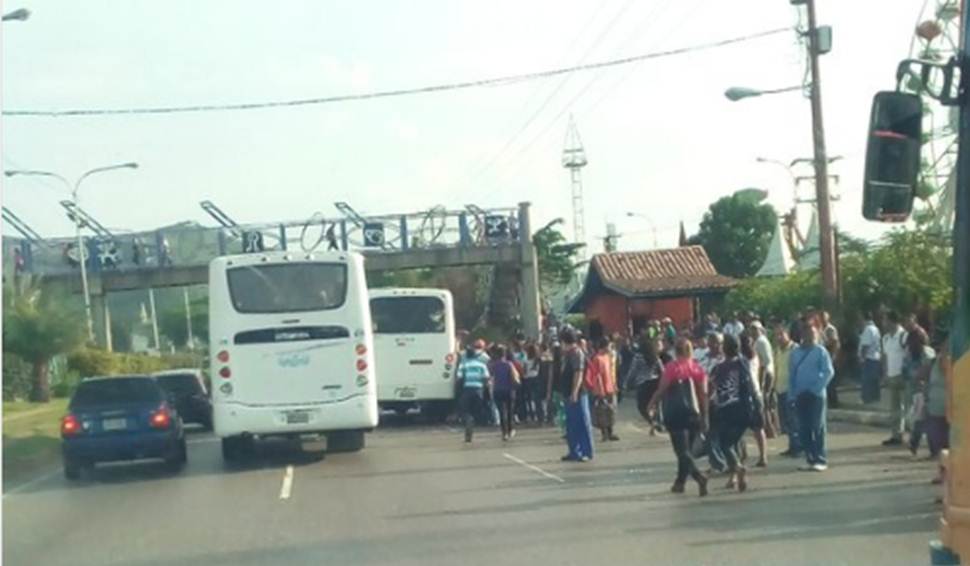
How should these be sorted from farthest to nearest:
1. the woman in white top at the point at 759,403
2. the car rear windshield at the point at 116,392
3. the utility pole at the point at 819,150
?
the utility pole at the point at 819,150 < the car rear windshield at the point at 116,392 < the woman in white top at the point at 759,403

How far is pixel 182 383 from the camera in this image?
121ft

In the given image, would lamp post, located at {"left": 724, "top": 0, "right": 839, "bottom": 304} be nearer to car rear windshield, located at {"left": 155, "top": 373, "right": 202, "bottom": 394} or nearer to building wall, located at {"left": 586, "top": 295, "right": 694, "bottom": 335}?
car rear windshield, located at {"left": 155, "top": 373, "right": 202, "bottom": 394}

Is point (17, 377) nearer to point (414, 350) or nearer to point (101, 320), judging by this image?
point (101, 320)

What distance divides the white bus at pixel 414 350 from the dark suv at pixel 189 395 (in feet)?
12.9

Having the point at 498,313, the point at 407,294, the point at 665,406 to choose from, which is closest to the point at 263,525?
the point at 665,406

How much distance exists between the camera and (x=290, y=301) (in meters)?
24.8

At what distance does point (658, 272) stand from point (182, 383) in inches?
897

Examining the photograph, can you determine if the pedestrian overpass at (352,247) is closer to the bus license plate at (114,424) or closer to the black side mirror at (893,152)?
the bus license plate at (114,424)

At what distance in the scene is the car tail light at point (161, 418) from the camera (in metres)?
24.4

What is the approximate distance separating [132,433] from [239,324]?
2.17 metres

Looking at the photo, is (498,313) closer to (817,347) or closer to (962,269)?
(817,347)

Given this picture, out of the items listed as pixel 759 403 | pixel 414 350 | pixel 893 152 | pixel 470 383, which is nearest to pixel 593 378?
pixel 470 383

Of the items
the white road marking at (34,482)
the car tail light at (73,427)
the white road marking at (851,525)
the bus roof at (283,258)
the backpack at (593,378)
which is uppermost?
the bus roof at (283,258)

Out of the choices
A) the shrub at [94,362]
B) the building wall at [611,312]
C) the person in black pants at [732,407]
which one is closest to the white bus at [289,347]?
the person in black pants at [732,407]
